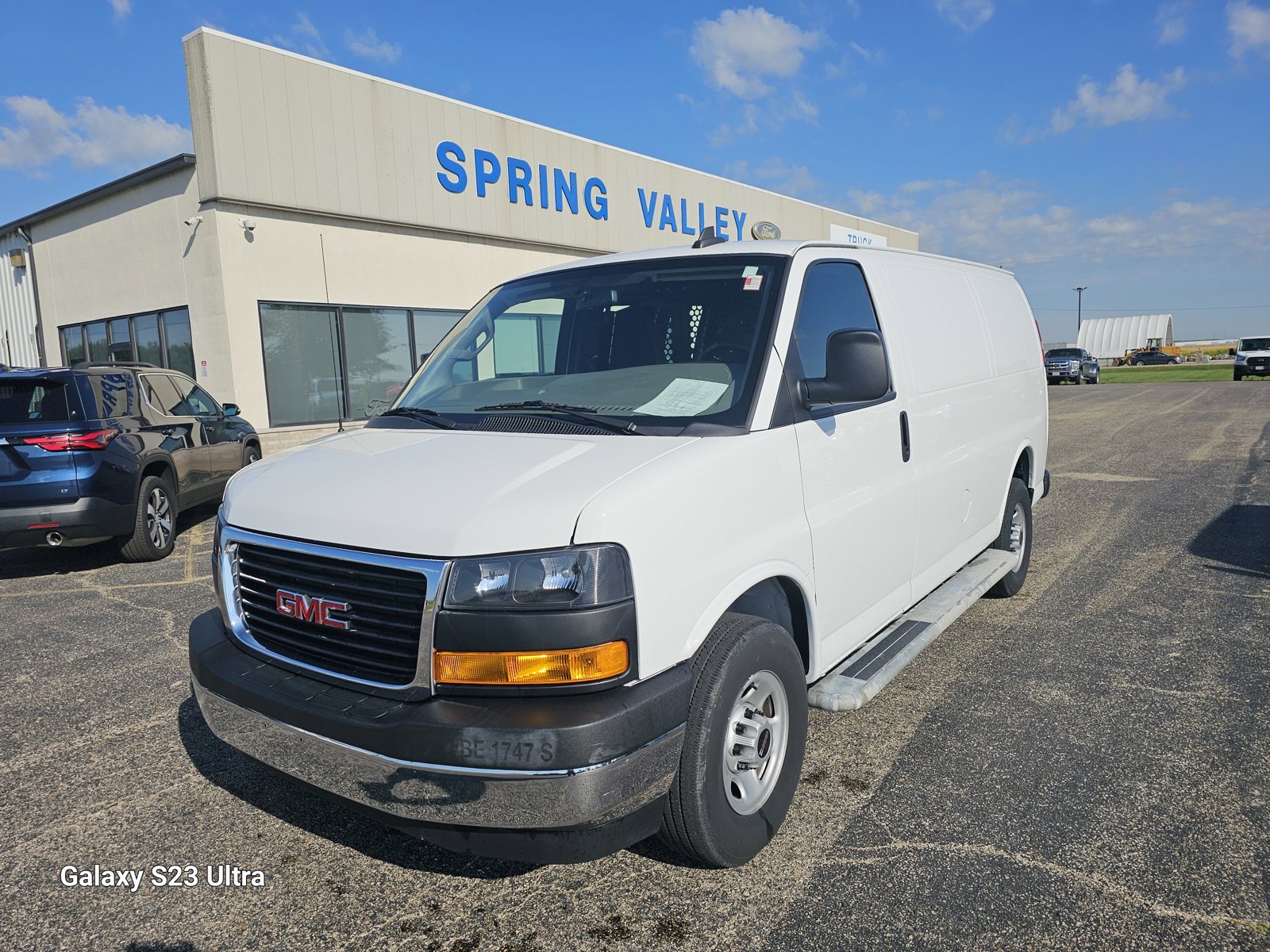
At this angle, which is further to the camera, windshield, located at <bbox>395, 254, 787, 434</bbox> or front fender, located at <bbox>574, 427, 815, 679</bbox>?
windshield, located at <bbox>395, 254, 787, 434</bbox>

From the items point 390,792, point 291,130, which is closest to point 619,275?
point 390,792

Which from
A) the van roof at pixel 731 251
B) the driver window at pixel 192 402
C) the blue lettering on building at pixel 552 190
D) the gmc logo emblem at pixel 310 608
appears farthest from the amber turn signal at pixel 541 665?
the blue lettering on building at pixel 552 190

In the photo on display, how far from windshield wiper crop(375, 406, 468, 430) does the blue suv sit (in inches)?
194

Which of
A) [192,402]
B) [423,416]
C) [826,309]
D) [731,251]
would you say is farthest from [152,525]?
[826,309]

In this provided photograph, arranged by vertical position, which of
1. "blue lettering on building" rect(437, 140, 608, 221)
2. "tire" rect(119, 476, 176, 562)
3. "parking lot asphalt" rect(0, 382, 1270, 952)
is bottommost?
"parking lot asphalt" rect(0, 382, 1270, 952)

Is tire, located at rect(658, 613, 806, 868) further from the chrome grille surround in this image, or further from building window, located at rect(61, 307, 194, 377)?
building window, located at rect(61, 307, 194, 377)

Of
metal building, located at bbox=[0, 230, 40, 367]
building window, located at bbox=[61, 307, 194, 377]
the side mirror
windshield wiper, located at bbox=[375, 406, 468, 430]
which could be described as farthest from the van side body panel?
metal building, located at bbox=[0, 230, 40, 367]

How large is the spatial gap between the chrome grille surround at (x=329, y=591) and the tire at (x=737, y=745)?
80 cm

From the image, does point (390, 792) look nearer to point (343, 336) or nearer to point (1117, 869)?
point (1117, 869)

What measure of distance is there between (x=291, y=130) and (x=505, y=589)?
1399 cm

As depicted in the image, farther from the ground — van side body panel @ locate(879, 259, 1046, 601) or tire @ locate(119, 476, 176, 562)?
van side body panel @ locate(879, 259, 1046, 601)

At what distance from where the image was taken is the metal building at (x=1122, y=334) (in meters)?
115

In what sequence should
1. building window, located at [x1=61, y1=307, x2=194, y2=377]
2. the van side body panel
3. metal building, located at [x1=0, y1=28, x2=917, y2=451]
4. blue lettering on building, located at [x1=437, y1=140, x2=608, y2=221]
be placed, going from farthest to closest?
1. blue lettering on building, located at [x1=437, y1=140, x2=608, y2=221]
2. building window, located at [x1=61, y1=307, x2=194, y2=377]
3. metal building, located at [x1=0, y1=28, x2=917, y2=451]
4. the van side body panel

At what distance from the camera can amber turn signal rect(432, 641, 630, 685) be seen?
2359 mm
